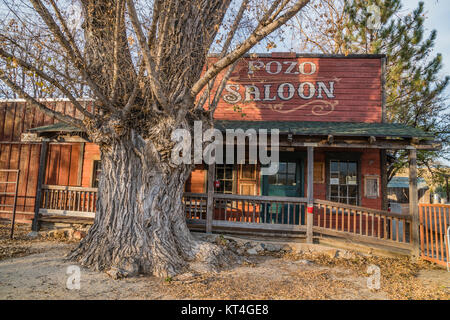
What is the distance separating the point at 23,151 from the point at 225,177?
750 centimetres

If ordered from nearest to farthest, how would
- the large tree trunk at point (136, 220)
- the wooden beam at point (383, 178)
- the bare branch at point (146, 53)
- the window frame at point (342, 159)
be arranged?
the bare branch at point (146, 53) < the large tree trunk at point (136, 220) < the wooden beam at point (383, 178) < the window frame at point (342, 159)

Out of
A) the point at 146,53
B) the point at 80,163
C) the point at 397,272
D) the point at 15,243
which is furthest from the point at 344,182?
the point at 15,243

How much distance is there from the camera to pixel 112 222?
5.52 metres

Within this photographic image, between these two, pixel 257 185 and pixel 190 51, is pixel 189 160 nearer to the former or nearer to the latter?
pixel 190 51

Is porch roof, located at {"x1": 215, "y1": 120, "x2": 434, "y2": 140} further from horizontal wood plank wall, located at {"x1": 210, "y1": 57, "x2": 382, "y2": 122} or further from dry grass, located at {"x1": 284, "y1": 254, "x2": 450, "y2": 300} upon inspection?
dry grass, located at {"x1": 284, "y1": 254, "x2": 450, "y2": 300}

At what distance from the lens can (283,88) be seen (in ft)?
31.4

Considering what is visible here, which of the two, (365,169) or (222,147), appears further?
(222,147)

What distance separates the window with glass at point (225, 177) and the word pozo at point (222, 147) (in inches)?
7.3

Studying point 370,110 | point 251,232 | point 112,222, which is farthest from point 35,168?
point 370,110

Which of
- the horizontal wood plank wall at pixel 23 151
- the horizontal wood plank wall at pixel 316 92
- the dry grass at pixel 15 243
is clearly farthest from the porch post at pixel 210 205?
the horizontal wood plank wall at pixel 23 151

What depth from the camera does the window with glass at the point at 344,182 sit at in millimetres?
9055

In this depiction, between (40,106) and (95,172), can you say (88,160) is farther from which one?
(40,106)

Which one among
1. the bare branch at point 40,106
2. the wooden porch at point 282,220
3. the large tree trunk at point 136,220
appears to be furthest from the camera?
the wooden porch at point 282,220

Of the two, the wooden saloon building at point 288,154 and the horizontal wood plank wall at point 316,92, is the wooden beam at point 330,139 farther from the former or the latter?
the horizontal wood plank wall at point 316,92
